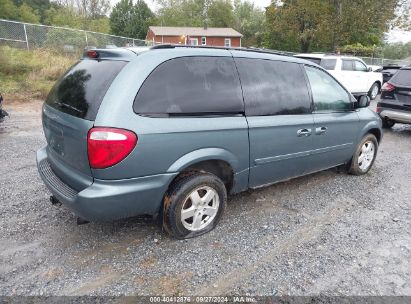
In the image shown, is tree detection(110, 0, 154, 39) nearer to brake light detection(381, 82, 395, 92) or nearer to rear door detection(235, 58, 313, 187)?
brake light detection(381, 82, 395, 92)

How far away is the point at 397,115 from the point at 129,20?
54327mm

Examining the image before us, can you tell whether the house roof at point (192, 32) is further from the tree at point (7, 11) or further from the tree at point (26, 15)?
the tree at point (26, 15)

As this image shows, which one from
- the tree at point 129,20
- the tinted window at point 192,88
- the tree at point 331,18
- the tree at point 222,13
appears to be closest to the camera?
the tinted window at point 192,88

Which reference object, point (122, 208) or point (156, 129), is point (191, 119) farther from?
point (122, 208)

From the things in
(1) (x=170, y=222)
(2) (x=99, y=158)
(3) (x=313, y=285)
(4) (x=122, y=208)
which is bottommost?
(3) (x=313, y=285)

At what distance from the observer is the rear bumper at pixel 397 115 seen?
7.57 metres

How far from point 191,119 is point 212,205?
0.95m

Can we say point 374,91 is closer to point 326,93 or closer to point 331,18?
point 326,93

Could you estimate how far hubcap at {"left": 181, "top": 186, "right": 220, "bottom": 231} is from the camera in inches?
124

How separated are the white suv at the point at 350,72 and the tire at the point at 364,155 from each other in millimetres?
6531

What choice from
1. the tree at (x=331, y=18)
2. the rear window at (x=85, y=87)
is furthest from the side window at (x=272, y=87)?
the tree at (x=331, y=18)

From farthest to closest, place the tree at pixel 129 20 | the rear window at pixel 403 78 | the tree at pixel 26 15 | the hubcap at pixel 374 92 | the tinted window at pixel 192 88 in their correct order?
the tree at pixel 129 20
the tree at pixel 26 15
the hubcap at pixel 374 92
the rear window at pixel 403 78
the tinted window at pixel 192 88

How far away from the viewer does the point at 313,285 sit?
2.72 metres

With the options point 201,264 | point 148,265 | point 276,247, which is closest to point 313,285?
point 276,247
